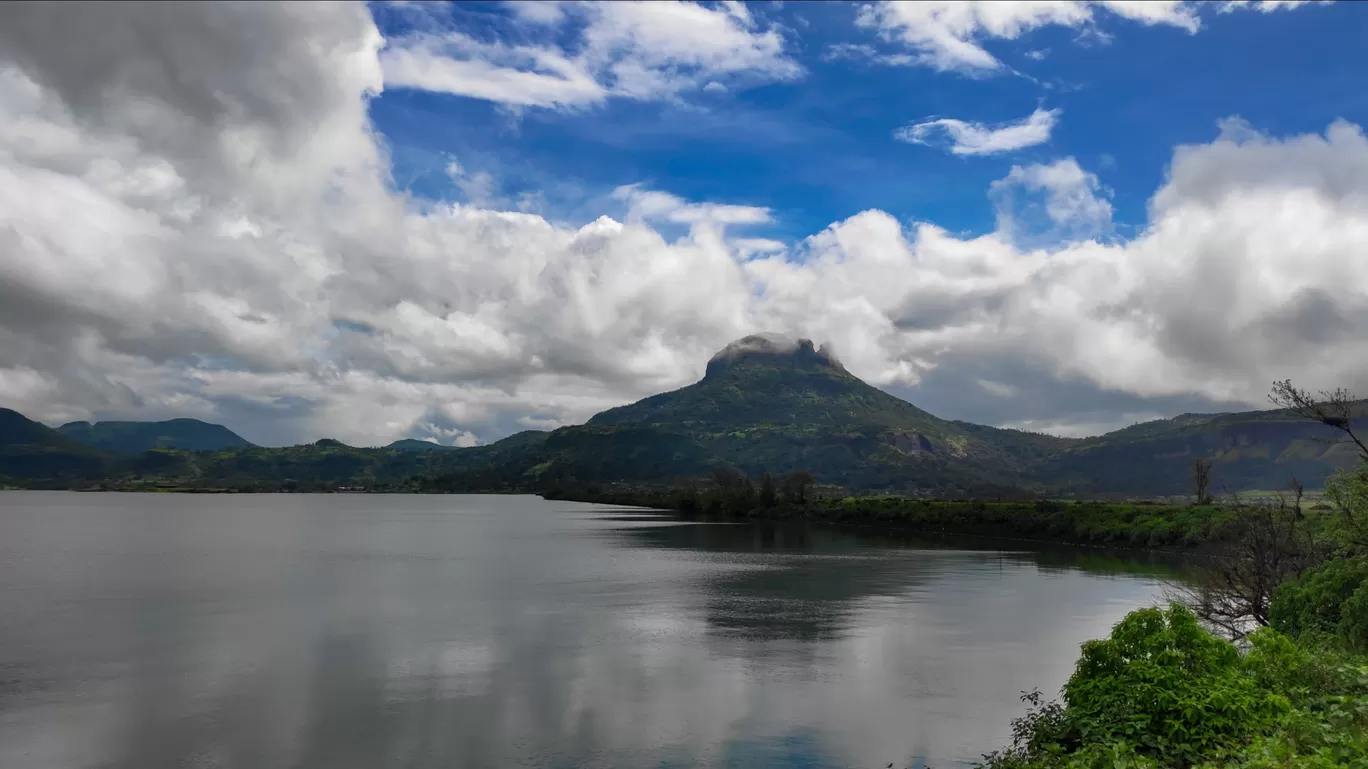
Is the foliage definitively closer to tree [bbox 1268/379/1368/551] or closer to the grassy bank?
tree [bbox 1268/379/1368/551]

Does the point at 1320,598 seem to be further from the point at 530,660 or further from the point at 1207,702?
the point at 530,660

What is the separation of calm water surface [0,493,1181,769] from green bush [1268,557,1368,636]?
34.2 ft


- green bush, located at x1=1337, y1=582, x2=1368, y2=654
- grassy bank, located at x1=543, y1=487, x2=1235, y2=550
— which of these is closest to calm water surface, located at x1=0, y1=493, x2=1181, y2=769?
green bush, located at x1=1337, y1=582, x2=1368, y2=654

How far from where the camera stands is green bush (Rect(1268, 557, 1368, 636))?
28.8 m

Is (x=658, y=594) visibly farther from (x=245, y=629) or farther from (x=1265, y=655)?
(x=1265, y=655)

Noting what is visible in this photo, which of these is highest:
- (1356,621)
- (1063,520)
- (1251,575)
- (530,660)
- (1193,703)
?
(1356,621)

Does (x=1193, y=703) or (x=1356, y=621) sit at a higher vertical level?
(x=1356, y=621)

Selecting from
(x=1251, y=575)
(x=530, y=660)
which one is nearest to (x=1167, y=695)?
(x=1251, y=575)

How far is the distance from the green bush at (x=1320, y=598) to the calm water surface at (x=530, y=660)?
10.4 m

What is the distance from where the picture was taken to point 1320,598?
29406mm

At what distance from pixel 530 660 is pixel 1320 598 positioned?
3346 centimetres

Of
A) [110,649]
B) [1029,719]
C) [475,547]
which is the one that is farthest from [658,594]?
[475,547]

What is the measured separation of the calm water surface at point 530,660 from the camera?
29.2 m

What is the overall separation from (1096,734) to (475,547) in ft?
383
